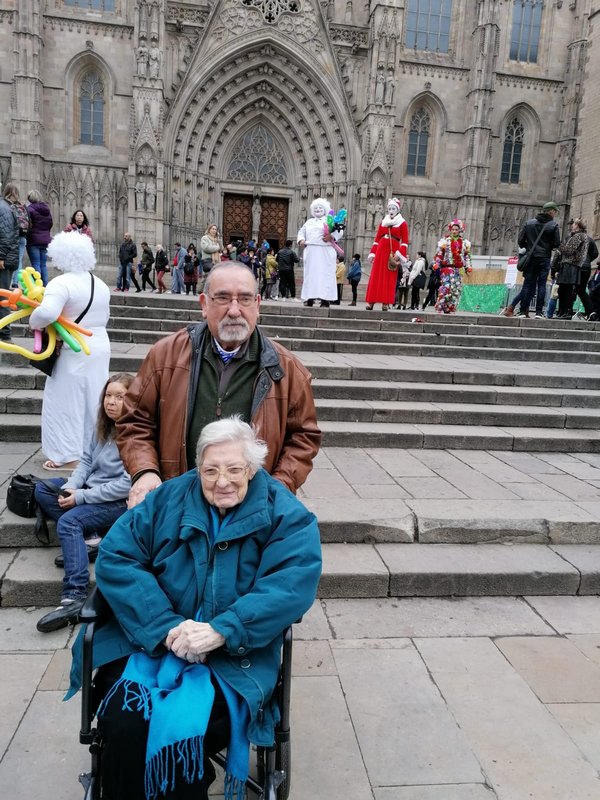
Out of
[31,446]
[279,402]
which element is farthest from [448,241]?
[279,402]

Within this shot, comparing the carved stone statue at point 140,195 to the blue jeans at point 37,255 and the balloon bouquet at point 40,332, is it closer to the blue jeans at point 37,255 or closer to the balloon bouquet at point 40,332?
the blue jeans at point 37,255

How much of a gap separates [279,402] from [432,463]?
10.9ft

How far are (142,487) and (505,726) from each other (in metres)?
1.86

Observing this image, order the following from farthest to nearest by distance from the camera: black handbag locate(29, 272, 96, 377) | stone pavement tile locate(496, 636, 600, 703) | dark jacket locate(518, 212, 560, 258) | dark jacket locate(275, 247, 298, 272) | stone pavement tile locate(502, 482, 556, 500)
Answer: dark jacket locate(275, 247, 298, 272) → dark jacket locate(518, 212, 560, 258) → stone pavement tile locate(502, 482, 556, 500) → black handbag locate(29, 272, 96, 377) → stone pavement tile locate(496, 636, 600, 703)

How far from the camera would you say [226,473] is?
80.6 inches

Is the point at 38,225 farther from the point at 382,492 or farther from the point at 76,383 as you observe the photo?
the point at 382,492

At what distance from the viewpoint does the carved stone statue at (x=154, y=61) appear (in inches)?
803

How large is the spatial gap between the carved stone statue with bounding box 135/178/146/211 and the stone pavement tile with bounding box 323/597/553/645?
19.9 metres

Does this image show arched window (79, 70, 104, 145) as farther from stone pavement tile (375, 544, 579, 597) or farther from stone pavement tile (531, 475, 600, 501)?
stone pavement tile (375, 544, 579, 597)

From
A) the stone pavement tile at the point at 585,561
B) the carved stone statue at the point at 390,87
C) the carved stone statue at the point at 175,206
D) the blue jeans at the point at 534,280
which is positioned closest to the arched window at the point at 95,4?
the carved stone statue at the point at 175,206

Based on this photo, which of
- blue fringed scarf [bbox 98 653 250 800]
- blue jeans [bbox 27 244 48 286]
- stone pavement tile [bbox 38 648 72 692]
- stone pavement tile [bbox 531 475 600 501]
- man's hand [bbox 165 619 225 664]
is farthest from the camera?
blue jeans [bbox 27 244 48 286]

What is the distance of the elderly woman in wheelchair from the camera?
1771 mm

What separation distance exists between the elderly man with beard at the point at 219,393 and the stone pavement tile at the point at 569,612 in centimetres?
196

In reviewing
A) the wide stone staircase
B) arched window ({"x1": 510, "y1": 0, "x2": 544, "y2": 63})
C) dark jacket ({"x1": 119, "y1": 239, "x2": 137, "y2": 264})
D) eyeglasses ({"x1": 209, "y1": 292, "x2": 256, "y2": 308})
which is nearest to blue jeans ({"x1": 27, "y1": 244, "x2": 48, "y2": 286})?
the wide stone staircase
